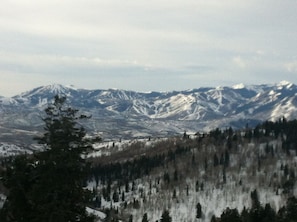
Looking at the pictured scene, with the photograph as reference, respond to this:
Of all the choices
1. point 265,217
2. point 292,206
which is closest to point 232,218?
point 292,206

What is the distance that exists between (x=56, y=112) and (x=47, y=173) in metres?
5.03

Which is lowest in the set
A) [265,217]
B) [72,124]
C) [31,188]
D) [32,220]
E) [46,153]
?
[265,217]

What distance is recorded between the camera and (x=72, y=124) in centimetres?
3325

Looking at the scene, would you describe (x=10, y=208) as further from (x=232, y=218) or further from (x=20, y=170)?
(x=232, y=218)

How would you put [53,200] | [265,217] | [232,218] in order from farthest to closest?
1. [265,217]
2. [232,218]
3. [53,200]

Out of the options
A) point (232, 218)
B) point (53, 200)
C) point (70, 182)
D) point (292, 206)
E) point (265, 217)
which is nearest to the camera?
point (53, 200)

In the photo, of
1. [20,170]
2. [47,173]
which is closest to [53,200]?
[47,173]

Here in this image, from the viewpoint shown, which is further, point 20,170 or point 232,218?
point 232,218

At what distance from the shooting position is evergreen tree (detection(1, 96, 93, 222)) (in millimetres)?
30466

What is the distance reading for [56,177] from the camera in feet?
102

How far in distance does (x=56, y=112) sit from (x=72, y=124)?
5.24ft

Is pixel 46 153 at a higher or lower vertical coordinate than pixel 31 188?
higher

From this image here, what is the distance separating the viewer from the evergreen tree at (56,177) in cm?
3047

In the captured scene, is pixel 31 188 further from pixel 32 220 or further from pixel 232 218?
pixel 232 218
